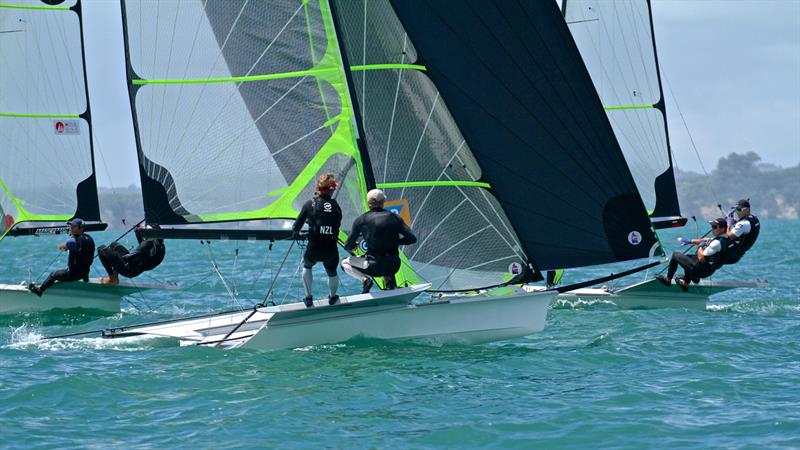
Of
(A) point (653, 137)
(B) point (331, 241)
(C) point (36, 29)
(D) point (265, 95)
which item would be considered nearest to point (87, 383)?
(B) point (331, 241)

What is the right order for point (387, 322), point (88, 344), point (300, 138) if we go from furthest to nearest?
point (300, 138) → point (88, 344) → point (387, 322)

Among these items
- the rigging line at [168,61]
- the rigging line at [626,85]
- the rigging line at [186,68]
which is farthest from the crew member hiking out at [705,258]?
the rigging line at [168,61]

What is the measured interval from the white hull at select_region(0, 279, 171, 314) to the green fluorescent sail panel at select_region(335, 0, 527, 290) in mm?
5516

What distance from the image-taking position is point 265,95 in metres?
13.7

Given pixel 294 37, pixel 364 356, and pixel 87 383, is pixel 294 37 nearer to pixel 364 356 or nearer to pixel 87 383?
pixel 364 356

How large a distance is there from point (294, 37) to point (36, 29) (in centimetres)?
746

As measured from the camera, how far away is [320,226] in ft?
38.7

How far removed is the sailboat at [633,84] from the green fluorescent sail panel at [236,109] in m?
7.92

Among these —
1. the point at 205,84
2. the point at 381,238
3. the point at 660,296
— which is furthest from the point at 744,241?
the point at 205,84

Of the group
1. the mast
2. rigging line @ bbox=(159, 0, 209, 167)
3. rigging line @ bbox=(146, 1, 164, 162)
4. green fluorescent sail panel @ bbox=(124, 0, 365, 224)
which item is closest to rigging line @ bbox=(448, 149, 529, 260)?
the mast

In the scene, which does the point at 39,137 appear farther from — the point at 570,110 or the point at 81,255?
the point at 570,110

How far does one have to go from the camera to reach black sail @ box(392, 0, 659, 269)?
13227mm

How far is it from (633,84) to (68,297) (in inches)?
398

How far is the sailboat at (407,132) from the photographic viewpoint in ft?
43.2
